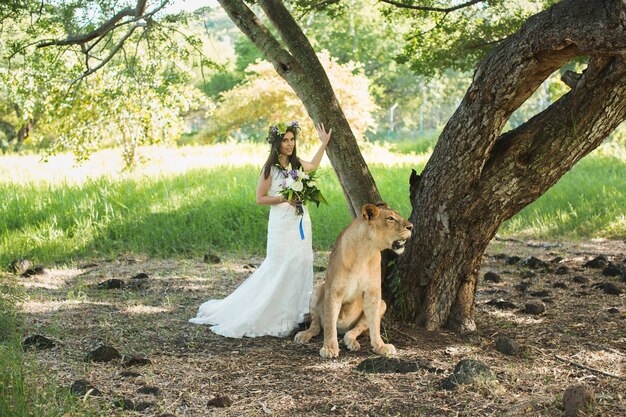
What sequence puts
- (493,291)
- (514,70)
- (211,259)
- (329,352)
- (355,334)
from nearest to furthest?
(514,70), (329,352), (355,334), (493,291), (211,259)

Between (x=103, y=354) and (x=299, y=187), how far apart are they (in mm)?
2373

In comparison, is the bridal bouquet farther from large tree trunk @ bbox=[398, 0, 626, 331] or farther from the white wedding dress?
large tree trunk @ bbox=[398, 0, 626, 331]

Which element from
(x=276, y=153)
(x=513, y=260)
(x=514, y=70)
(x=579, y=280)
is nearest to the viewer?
(x=514, y=70)

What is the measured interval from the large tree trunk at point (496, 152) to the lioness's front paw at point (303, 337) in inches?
38.1

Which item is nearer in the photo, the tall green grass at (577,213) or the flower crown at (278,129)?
the flower crown at (278,129)

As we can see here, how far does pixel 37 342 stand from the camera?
6582 mm

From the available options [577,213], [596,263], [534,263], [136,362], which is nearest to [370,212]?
[136,362]

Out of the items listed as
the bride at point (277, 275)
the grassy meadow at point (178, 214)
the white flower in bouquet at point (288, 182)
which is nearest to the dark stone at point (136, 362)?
the bride at point (277, 275)

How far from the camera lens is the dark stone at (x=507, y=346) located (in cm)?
659

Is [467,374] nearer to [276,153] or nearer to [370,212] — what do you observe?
[370,212]

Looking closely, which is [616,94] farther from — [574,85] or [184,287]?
[184,287]

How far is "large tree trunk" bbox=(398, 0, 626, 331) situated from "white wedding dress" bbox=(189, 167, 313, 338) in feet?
3.60

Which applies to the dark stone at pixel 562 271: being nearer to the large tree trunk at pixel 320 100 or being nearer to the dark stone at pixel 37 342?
the large tree trunk at pixel 320 100

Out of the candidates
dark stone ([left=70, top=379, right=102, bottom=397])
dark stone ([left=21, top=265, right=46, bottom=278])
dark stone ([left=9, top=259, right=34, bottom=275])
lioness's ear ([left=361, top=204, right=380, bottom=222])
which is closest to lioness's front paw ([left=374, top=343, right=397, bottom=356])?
lioness's ear ([left=361, top=204, right=380, bottom=222])
